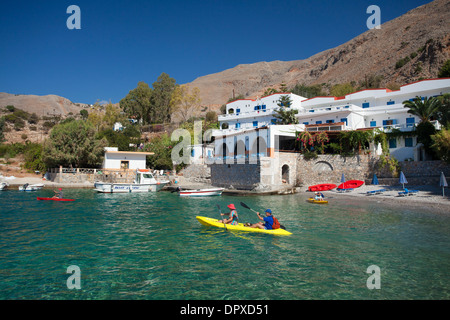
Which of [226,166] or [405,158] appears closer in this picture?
[405,158]

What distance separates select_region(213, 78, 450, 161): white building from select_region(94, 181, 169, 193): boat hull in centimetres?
924

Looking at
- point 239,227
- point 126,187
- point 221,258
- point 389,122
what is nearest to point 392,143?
point 389,122

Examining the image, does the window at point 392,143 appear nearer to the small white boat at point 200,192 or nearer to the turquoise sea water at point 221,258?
the turquoise sea water at point 221,258

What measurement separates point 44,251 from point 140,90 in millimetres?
56700

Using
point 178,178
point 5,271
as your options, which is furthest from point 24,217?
point 178,178

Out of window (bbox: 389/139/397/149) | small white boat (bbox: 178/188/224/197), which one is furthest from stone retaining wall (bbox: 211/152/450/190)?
small white boat (bbox: 178/188/224/197)

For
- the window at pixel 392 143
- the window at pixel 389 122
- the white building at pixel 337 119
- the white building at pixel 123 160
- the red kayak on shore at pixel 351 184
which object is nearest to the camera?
the red kayak on shore at pixel 351 184

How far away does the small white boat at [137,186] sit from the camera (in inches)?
1205

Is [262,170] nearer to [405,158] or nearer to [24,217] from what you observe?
[405,158]

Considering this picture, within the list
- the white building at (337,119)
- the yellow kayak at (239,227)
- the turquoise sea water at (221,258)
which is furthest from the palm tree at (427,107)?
the yellow kayak at (239,227)

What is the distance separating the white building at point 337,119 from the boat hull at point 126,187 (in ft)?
30.3

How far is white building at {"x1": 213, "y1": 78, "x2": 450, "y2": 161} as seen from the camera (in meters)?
30.9

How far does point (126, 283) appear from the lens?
7.46 m
